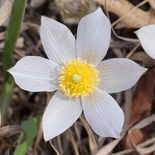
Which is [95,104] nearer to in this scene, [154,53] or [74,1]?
[154,53]

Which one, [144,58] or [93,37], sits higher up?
[93,37]

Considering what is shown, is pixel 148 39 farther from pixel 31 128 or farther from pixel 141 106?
pixel 31 128

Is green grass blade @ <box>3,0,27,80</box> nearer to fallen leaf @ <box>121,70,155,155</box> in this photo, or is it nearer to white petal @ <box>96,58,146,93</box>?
white petal @ <box>96,58,146,93</box>

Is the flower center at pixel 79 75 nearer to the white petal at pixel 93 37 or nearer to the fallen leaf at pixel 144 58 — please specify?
the white petal at pixel 93 37

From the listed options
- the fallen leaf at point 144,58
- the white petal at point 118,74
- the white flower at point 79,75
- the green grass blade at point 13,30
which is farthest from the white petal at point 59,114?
the fallen leaf at point 144,58

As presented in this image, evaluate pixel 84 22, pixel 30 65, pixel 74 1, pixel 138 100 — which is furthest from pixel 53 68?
pixel 138 100

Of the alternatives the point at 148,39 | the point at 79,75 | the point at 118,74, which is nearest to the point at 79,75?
the point at 79,75
